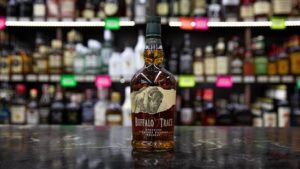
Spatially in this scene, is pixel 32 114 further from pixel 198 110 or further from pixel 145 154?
pixel 145 154

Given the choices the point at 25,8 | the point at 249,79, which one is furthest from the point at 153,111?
the point at 25,8

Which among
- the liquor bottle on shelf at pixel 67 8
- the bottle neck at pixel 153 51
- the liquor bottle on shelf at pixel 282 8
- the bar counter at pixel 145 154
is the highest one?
the liquor bottle on shelf at pixel 67 8

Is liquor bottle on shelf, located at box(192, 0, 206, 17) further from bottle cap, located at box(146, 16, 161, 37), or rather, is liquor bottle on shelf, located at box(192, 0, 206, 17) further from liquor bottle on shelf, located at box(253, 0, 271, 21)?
bottle cap, located at box(146, 16, 161, 37)

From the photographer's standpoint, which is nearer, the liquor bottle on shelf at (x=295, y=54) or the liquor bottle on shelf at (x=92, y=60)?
the liquor bottle on shelf at (x=295, y=54)

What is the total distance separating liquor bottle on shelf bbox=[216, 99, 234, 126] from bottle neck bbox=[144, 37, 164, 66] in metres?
2.00

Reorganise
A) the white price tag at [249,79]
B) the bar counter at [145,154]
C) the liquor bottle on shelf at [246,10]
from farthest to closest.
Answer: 1. the liquor bottle on shelf at [246,10]
2. the white price tag at [249,79]
3. the bar counter at [145,154]

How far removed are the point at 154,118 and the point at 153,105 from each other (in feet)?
0.07

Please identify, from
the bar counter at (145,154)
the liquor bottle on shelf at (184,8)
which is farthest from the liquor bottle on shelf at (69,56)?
the bar counter at (145,154)

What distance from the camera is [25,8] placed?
8.96ft

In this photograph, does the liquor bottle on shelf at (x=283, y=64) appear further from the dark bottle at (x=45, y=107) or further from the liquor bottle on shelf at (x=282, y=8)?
the dark bottle at (x=45, y=107)

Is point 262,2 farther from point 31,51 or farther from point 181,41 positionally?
point 31,51

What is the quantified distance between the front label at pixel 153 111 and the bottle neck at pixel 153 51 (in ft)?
0.20

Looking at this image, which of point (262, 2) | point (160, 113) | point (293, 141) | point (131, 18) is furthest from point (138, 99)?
point (262, 2)

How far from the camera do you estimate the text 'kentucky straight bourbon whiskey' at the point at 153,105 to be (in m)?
0.67
